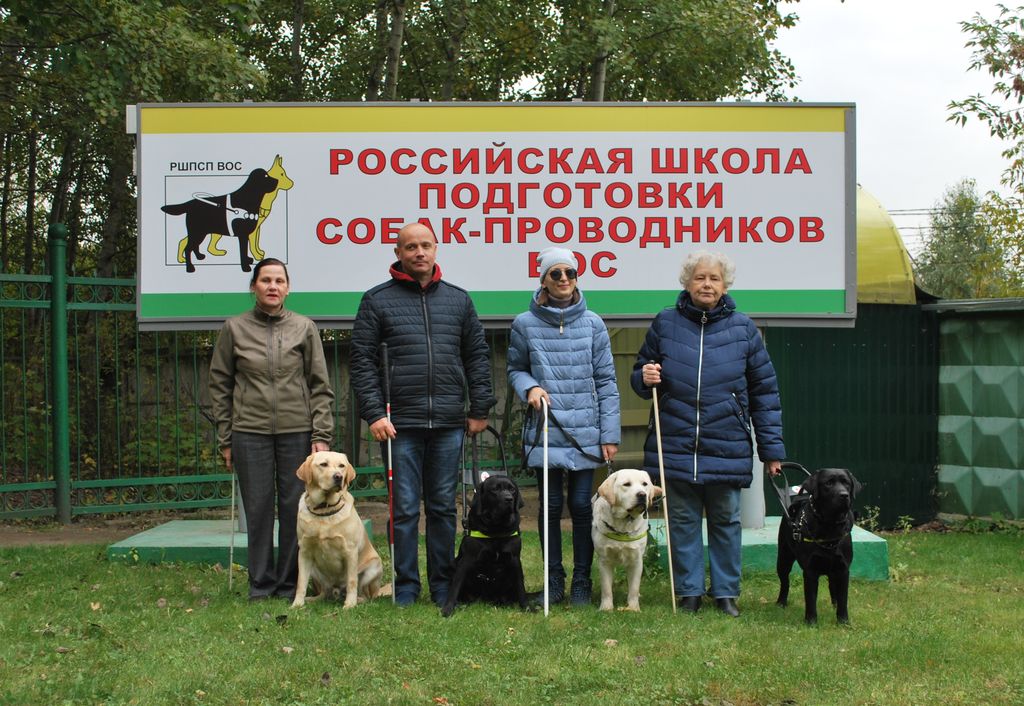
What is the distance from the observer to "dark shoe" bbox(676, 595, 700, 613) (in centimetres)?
593

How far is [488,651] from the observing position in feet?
16.1

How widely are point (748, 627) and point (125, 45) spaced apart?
303 inches

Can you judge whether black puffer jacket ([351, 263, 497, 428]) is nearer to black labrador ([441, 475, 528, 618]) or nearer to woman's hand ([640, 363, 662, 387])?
black labrador ([441, 475, 528, 618])

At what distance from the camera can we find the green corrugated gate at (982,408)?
931 cm

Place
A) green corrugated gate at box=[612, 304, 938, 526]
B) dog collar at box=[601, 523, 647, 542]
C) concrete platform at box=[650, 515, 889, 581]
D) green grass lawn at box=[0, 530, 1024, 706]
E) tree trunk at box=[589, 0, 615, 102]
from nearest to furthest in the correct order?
green grass lawn at box=[0, 530, 1024, 706], dog collar at box=[601, 523, 647, 542], concrete platform at box=[650, 515, 889, 581], green corrugated gate at box=[612, 304, 938, 526], tree trunk at box=[589, 0, 615, 102]

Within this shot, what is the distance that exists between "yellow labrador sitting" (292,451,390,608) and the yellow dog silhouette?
2.25 metres

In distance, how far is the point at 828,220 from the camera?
780cm

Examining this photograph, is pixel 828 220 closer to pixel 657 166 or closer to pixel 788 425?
pixel 657 166

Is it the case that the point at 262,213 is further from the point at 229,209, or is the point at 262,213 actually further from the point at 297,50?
the point at 297,50

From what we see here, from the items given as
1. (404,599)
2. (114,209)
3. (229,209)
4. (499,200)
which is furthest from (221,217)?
(114,209)

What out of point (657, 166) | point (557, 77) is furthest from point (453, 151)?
point (557, 77)

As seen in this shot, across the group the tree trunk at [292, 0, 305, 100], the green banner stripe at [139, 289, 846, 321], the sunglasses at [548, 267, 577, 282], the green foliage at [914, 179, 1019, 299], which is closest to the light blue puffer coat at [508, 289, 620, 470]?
the sunglasses at [548, 267, 577, 282]

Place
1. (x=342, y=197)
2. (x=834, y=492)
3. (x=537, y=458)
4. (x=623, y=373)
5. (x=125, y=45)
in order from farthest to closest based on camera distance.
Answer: (x=623, y=373) < (x=125, y=45) < (x=342, y=197) < (x=537, y=458) < (x=834, y=492)

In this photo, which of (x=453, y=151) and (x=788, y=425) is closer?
(x=453, y=151)
